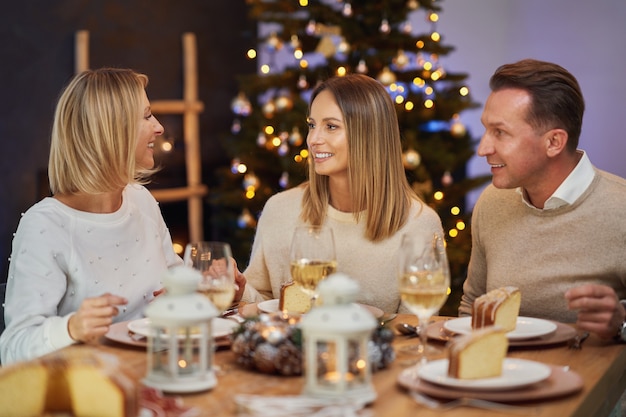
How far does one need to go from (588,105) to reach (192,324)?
5.09 meters

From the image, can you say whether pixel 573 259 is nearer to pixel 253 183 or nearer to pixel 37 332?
pixel 37 332

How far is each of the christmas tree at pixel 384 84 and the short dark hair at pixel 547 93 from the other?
88.4 inches

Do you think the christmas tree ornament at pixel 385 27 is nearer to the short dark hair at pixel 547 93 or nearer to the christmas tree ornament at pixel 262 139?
the christmas tree ornament at pixel 262 139

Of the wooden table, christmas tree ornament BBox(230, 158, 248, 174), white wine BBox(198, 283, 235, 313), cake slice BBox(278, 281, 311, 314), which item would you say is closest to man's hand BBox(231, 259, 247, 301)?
cake slice BBox(278, 281, 311, 314)

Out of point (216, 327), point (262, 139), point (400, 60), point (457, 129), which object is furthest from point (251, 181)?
point (216, 327)

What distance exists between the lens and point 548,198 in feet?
8.09

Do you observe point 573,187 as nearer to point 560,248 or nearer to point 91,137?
point 560,248

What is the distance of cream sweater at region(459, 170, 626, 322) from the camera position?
7.79 feet

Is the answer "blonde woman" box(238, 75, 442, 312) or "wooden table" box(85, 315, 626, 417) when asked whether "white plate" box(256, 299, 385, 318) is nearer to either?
"wooden table" box(85, 315, 626, 417)

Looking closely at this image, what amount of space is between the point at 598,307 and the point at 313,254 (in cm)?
62

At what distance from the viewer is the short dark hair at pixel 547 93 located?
2.44 metres

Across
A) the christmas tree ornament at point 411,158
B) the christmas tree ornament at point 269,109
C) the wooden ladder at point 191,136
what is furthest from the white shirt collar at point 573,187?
the wooden ladder at point 191,136

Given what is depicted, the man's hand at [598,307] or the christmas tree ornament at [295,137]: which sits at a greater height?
the christmas tree ornament at [295,137]

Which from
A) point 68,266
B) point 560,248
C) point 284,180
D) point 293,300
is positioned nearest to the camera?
point 293,300
